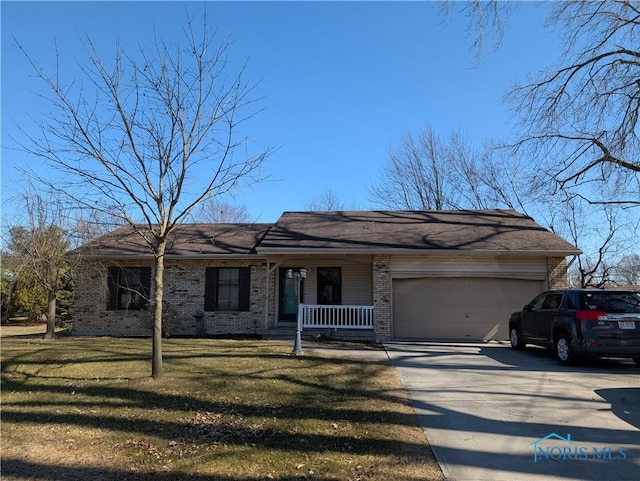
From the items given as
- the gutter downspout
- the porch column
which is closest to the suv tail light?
the porch column

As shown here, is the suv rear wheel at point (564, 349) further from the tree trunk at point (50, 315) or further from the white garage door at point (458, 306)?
the tree trunk at point (50, 315)

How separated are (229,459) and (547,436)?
3726 mm

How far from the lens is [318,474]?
4.26 meters

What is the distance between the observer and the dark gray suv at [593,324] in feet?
29.8

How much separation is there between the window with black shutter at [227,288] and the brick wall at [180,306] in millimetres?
170

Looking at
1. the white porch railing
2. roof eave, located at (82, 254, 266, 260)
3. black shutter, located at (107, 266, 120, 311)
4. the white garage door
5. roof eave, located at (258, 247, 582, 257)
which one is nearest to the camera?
roof eave, located at (258, 247, 582, 257)

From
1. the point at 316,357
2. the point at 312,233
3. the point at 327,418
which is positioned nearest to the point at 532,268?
the point at 312,233

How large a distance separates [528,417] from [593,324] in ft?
14.1

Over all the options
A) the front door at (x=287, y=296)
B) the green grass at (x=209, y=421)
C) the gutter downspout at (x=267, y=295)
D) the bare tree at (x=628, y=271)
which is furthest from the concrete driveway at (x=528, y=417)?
the bare tree at (x=628, y=271)

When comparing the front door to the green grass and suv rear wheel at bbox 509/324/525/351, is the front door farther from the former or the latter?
suv rear wheel at bbox 509/324/525/351

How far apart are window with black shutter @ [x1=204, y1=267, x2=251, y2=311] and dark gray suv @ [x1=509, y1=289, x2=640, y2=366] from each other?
399 inches

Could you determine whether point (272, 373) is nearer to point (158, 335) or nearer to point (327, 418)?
point (158, 335)

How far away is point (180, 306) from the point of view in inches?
655

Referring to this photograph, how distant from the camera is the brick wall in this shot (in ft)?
53.9
